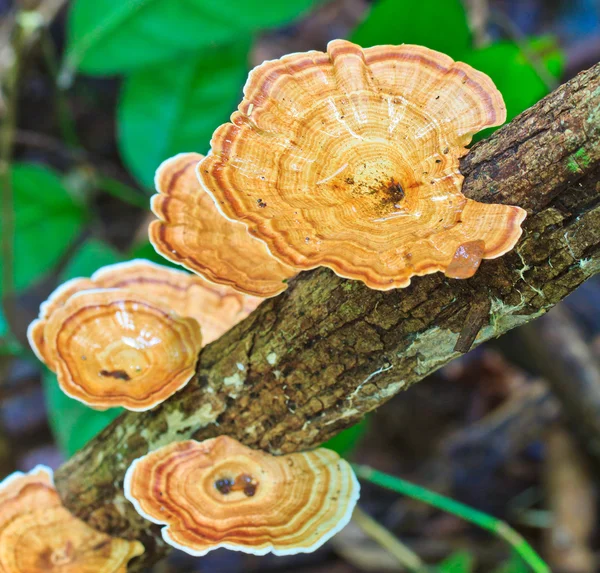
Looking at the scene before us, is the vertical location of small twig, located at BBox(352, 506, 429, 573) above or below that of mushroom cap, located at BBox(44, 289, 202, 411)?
below

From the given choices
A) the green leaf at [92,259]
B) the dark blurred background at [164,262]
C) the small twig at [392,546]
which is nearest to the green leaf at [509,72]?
the dark blurred background at [164,262]

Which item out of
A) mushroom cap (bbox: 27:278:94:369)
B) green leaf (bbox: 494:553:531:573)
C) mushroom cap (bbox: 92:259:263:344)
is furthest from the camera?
green leaf (bbox: 494:553:531:573)

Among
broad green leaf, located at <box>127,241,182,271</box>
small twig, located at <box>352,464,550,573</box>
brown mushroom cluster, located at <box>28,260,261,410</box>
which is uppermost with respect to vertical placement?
brown mushroom cluster, located at <box>28,260,261,410</box>

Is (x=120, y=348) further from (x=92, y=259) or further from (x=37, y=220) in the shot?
(x=37, y=220)

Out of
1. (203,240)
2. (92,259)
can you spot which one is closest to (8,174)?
(92,259)

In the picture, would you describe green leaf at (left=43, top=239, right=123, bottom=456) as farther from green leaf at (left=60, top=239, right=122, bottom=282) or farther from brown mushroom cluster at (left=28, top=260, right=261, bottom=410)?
brown mushroom cluster at (left=28, top=260, right=261, bottom=410)

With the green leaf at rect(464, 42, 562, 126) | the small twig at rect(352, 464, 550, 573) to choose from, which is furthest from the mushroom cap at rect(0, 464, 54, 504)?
the green leaf at rect(464, 42, 562, 126)

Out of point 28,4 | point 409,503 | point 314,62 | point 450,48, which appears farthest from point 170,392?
point 28,4

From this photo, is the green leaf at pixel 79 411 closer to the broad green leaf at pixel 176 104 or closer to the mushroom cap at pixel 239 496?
the broad green leaf at pixel 176 104
